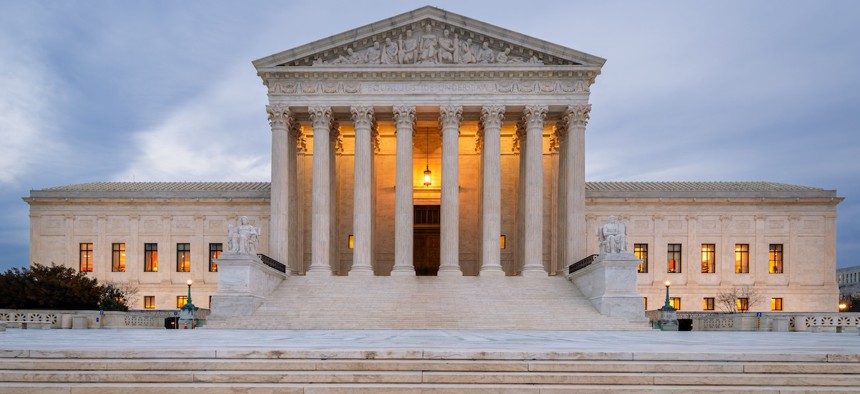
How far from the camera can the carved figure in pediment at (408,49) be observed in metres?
45.2

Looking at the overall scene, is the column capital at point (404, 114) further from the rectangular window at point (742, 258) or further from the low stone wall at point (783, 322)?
the rectangular window at point (742, 258)

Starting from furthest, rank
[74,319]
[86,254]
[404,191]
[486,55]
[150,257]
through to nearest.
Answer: [86,254], [150,257], [486,55], [404,191], [74,319]

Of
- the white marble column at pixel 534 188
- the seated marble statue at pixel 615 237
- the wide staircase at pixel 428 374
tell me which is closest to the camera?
the wide staircase at pixel 428 374

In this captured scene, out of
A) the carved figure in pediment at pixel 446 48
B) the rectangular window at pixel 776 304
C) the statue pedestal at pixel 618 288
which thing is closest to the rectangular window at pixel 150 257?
the carved figure in pediment at pixel 446 48

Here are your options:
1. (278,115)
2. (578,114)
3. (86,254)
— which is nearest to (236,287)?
(278,115)

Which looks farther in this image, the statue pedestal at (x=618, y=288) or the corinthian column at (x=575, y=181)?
the corinthian column at (x=575, y=181)

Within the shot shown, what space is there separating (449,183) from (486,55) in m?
8.12

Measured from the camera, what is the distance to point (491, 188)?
147 ft

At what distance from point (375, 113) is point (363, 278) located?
10.7m

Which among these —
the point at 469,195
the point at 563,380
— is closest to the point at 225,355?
the point at 563,380

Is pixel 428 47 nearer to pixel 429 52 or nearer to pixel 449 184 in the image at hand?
pixel 429 52

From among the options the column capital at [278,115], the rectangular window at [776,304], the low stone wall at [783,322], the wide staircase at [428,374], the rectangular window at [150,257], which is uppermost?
the column capital at [278,115]

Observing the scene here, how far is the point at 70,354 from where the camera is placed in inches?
585

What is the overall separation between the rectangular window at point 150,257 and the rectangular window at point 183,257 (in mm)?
1583
